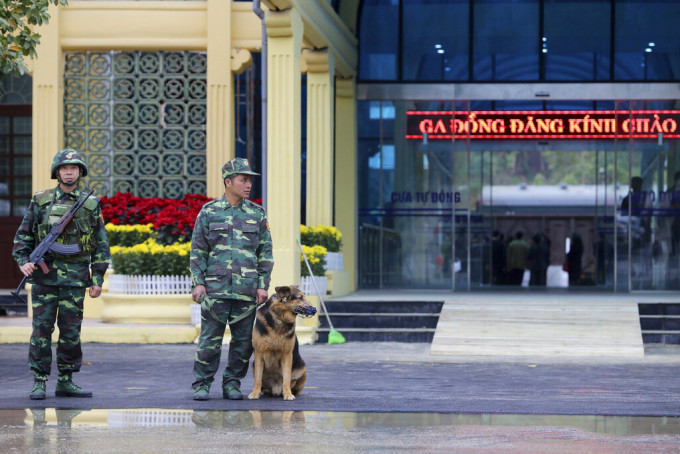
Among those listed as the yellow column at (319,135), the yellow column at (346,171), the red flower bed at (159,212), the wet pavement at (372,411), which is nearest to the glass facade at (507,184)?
the yellow column at (346,171)

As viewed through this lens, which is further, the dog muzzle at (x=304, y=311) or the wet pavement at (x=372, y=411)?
the dog muzzle at (x=304, y=311)

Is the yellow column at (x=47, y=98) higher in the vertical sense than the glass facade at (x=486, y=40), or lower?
lower

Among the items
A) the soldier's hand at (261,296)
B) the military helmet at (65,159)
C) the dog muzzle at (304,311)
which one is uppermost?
the military helmet at (65,159)

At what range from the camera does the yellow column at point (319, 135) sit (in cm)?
1877

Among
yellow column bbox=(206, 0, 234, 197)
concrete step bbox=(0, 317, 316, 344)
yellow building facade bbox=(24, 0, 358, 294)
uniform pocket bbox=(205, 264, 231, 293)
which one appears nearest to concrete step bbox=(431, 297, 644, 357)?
concrete step bbox=(0, 317, 316, 344)

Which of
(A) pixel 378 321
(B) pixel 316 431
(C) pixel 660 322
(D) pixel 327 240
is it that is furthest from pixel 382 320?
(B) pixel 316 431

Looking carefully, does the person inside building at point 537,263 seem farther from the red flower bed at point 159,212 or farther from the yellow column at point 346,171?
the red flower bed at point 159,212

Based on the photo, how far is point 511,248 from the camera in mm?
22547

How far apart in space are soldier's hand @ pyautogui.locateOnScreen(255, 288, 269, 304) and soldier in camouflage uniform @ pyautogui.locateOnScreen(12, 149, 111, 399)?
1.21 metres

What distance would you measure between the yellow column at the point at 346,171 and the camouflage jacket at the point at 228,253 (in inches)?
488

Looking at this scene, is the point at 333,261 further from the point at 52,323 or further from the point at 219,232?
the point at 52,323

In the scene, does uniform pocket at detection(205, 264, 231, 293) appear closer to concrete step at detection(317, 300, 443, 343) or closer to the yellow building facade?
concrete step at detection(317, 300, 443, 343)

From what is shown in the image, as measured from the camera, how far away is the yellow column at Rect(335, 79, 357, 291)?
21.6m

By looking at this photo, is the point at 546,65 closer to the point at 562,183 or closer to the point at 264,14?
the point at 562,183
